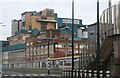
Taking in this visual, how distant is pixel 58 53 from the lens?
99.4 metres

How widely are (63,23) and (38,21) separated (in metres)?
10.4

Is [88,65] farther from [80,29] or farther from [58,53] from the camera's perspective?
[80,29]

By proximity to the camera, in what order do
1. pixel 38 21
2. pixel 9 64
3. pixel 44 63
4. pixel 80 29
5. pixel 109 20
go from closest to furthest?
pixel 109 20 → pixel 44 63 → pixel 9 64 → pixel 80 29 → pixel 38 21

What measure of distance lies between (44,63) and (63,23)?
4938 cm

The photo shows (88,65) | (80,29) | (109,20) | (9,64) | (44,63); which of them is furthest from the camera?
(80,29)

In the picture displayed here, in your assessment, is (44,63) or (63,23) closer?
(44,63)

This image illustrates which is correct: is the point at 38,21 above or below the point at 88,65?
above

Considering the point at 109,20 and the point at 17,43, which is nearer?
the point at 109,20

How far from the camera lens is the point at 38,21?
5546 inches

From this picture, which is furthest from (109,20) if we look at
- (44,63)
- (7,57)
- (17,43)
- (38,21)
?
(38,21)

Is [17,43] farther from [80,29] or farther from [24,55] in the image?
[80,29]

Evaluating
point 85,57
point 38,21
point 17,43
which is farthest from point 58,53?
point 85,57

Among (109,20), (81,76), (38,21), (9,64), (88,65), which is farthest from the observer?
(38,21)

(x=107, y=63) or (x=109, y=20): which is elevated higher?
(x=109, y=20)
